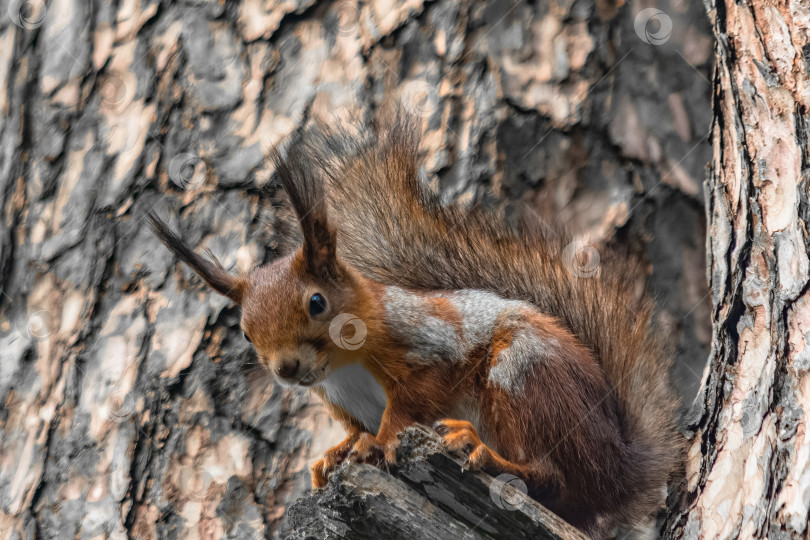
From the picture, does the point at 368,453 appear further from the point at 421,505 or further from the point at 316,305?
the point at 316,305

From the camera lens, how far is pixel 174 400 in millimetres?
1942

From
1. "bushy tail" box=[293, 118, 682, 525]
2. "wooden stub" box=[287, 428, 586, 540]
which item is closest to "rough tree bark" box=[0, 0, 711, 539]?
"bushy tail" box=[293, 118, 682, 525]

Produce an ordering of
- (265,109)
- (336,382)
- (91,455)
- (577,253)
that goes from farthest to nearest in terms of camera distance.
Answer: (265,109) → (91,455) → (577,253) → (336,382)

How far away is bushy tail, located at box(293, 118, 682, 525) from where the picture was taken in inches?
65.6

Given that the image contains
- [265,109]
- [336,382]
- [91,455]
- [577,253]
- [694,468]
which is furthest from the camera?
[265,109]

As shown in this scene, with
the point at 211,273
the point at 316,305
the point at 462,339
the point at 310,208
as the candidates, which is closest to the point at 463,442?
the point at 462,339

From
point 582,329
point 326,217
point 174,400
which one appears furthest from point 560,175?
point 174,400

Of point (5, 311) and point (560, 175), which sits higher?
point (5, 311)

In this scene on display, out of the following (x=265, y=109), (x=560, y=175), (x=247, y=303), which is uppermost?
(x=265, y=109)

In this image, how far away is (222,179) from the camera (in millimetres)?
2057

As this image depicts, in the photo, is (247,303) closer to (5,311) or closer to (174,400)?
(174,400)

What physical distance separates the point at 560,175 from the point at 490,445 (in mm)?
794

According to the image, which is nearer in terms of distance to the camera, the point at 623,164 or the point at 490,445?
the point at 490,445

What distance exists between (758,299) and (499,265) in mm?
619
